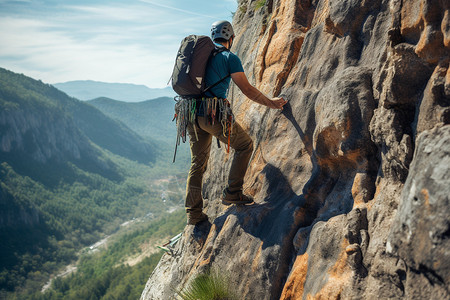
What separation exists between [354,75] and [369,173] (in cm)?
128

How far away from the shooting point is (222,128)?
5449mm

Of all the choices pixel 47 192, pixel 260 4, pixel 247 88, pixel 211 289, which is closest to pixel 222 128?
pixel 247 88

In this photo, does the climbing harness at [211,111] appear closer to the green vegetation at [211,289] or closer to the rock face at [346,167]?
the rock face at [346,167]

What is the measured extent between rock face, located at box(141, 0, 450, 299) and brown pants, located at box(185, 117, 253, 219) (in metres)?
0.42

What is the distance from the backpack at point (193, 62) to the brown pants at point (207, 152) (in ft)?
1.91

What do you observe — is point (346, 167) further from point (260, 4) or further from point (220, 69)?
point (260, 4)

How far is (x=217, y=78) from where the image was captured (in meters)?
5.25

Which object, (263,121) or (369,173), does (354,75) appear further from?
(263,121)

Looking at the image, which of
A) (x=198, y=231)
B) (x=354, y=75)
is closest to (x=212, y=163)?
(x=198, y=231)

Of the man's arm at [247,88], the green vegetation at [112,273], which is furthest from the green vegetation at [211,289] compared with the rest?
Answer: the green vegetation at [112,273]

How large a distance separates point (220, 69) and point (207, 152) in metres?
1.53

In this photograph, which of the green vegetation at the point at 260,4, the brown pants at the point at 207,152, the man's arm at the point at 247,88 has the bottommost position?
the brown pants at the point at 207,152

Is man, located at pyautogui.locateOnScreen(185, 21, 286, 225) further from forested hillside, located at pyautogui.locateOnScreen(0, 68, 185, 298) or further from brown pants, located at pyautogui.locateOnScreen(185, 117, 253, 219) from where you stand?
forested hillside, located at pyautogui.locateOnScreen(0, 68, 185, 298)

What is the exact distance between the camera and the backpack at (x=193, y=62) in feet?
16.7
